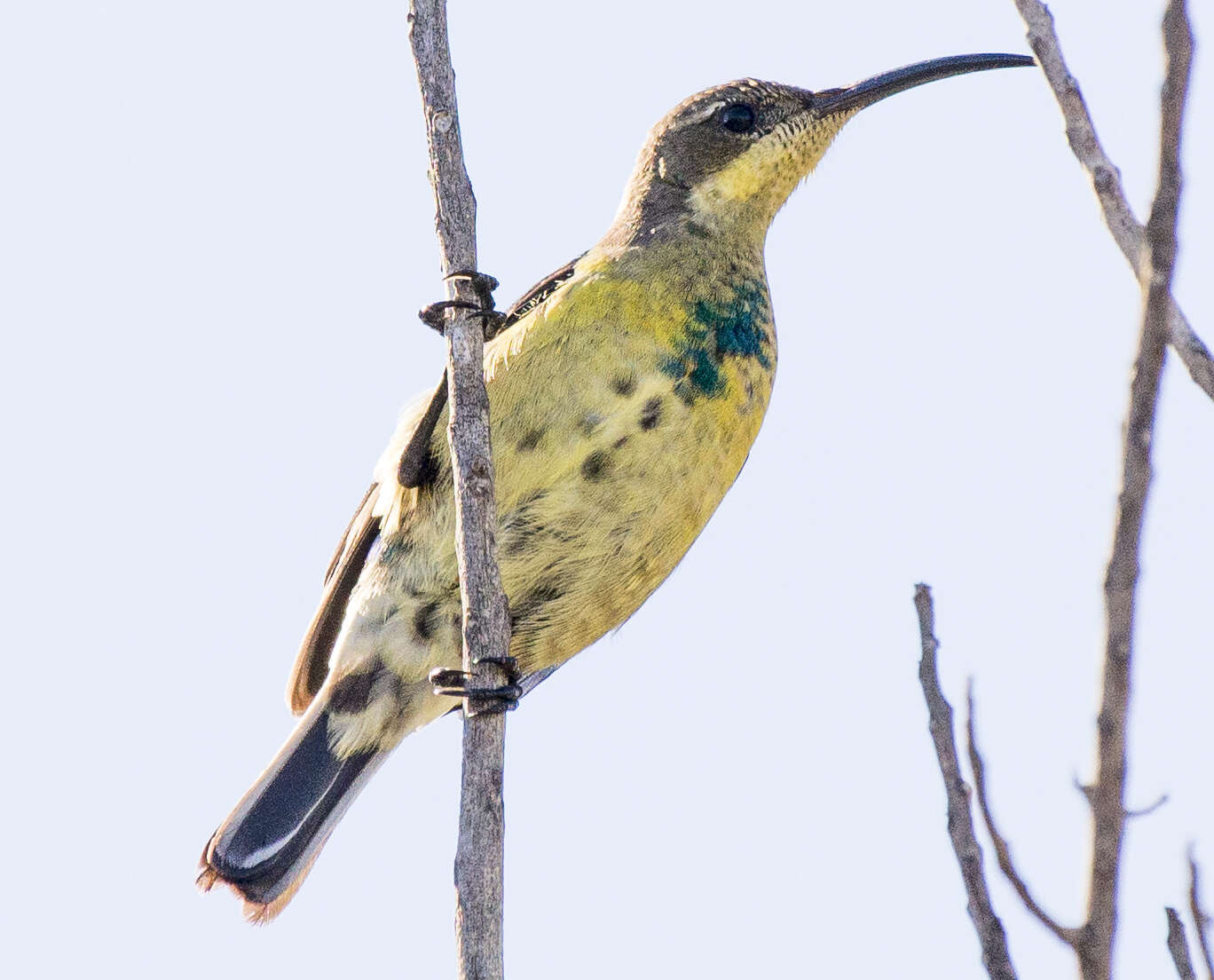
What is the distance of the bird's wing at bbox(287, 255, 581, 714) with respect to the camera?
5504 mm

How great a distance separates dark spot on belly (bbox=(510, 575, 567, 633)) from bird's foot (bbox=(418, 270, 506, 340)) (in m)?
0.92

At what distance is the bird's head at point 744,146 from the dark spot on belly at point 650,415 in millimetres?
978

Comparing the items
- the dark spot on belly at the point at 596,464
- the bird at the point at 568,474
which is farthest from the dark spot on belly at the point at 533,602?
the dark spot on belly at the point at 596,464

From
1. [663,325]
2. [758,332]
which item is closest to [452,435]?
[663,325]

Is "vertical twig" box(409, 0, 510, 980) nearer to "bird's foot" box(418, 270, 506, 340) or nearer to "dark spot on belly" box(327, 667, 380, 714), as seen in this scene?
"bird's foot" box(418, 270, 506, 340)

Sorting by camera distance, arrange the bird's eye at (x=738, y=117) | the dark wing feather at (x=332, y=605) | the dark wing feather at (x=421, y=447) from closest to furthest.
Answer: the dark wing feather at (x=421, y=447) → the dark wing feather at (x=332, y=605) → the bird's eye at (x=738, y=117)

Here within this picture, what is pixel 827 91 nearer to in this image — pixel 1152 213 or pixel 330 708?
pixel 330 708

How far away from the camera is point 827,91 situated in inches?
260

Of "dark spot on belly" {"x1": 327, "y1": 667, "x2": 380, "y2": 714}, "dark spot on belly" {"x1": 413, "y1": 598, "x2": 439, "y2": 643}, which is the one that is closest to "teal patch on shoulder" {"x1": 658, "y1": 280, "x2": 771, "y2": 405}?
"dark spot on belly" {"x1": 413, "y1": 598, "x2": 439, "y2": 643}

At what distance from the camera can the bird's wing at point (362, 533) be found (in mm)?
5504

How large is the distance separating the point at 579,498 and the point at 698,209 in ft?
4.45

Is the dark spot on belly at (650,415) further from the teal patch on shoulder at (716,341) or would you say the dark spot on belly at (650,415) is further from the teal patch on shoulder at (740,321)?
the teal patch on shoulder at (740,321)

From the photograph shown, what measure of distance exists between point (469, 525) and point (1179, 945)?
83.4 inches

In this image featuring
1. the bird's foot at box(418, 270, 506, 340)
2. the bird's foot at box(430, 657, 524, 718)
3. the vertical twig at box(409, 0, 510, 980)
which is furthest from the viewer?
the bird's foot at box(418, 270, 506, 340)
